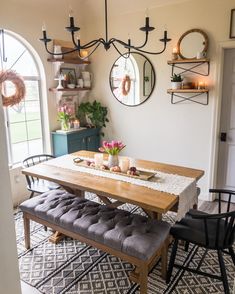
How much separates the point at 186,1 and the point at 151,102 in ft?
4.62

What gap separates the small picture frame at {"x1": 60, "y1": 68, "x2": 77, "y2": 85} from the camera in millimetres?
4242

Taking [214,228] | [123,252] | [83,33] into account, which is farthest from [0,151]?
[83,33]

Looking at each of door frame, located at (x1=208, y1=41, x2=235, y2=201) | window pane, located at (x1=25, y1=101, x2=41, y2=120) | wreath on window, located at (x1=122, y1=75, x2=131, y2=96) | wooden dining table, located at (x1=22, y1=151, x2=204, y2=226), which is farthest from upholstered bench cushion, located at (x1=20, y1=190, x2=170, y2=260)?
wreath on window, located at (x1=122, y1=75, x2=131, y2=96)

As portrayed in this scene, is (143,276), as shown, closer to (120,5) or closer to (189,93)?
(189,93)

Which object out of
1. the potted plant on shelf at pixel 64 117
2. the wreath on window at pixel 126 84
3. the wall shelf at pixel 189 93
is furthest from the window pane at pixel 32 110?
the wall shelf at pixel 189 93

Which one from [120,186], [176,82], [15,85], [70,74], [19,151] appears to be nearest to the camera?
[120,186]

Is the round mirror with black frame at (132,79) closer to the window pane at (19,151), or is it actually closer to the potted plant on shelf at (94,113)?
the potted plant on shelf at (94,113)

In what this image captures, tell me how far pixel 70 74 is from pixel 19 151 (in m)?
1.49

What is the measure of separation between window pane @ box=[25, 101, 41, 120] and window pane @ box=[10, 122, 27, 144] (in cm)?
17

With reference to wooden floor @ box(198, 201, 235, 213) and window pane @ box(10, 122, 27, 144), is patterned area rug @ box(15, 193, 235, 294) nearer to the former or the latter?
wooden floor @ box(198, 201, 235, 213)

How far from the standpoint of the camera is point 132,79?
4203 millimetres

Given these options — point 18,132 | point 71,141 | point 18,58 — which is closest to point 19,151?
point 18,132

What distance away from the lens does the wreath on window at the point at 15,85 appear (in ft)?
10.8

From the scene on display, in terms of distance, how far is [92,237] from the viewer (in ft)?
7.09
